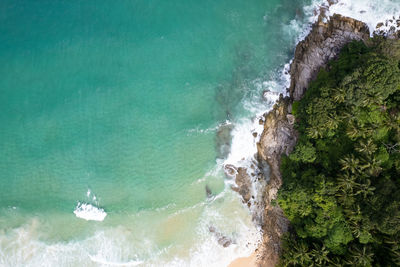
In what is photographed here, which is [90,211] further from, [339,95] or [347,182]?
[339,95]

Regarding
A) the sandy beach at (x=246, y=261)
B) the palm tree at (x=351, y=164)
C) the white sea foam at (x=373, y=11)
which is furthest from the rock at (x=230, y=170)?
the white sea foam at (x=373, y=11)

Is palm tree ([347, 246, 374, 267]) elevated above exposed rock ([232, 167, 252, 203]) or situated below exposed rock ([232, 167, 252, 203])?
below

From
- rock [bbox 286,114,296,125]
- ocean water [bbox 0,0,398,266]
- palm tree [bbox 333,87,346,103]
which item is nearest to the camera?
palm tree [bbox 333,87,346,103]

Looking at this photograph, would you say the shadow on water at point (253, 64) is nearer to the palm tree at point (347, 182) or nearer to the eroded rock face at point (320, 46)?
the eroded rock face at point (320, 46)

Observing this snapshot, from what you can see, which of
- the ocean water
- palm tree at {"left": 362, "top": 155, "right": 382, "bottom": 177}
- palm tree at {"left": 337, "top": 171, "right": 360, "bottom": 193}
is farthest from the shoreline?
palm tree at {"left": 362, "top": 155, "right": 382, "bottom": 177}

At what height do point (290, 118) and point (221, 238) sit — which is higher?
point (290, 118)

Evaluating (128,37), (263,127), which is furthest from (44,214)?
(263,127)

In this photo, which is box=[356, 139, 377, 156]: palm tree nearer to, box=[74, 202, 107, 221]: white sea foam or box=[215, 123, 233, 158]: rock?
box=[215, 123, 233, 158]: rock

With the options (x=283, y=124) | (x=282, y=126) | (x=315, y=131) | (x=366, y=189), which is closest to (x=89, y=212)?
(x=282, y=126)
